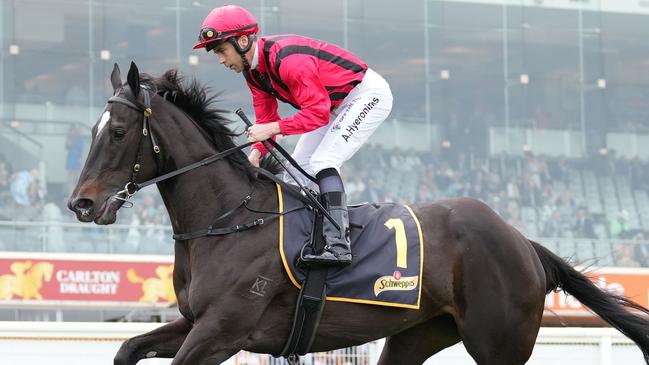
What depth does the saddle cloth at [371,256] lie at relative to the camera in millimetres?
4793

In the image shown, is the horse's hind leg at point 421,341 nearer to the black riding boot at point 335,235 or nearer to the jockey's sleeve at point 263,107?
the black riding boot at point 335,235

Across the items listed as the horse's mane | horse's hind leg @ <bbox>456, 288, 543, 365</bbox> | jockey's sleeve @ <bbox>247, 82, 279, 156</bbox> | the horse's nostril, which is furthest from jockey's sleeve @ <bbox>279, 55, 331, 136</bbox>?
horse's hind leg @ <bbox>456, 288, 543, 365</bbox>

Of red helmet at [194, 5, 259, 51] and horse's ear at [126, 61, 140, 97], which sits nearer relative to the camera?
horse's ear at [126, 61, 140, 97]

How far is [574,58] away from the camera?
56.6 ft

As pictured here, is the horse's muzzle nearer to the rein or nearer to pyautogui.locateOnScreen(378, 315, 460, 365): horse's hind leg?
the rein

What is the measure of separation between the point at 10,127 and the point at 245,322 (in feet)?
34.0

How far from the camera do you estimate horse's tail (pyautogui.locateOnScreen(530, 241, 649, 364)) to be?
5383mm

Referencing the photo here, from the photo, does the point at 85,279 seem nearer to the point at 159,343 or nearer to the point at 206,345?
the point at 159,343

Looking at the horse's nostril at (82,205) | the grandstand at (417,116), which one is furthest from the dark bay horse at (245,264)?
the grandstand at (417,116)

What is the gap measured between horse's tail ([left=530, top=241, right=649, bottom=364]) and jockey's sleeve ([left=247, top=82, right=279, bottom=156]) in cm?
154

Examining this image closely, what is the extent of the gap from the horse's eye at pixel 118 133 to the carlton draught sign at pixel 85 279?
8684 millimetres

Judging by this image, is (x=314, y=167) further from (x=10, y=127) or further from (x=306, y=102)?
(x=10, y=127)

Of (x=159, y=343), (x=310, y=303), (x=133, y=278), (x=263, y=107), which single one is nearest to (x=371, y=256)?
(x=310, y=303)

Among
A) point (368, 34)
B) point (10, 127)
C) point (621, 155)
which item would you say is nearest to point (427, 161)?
point (368, 34)
